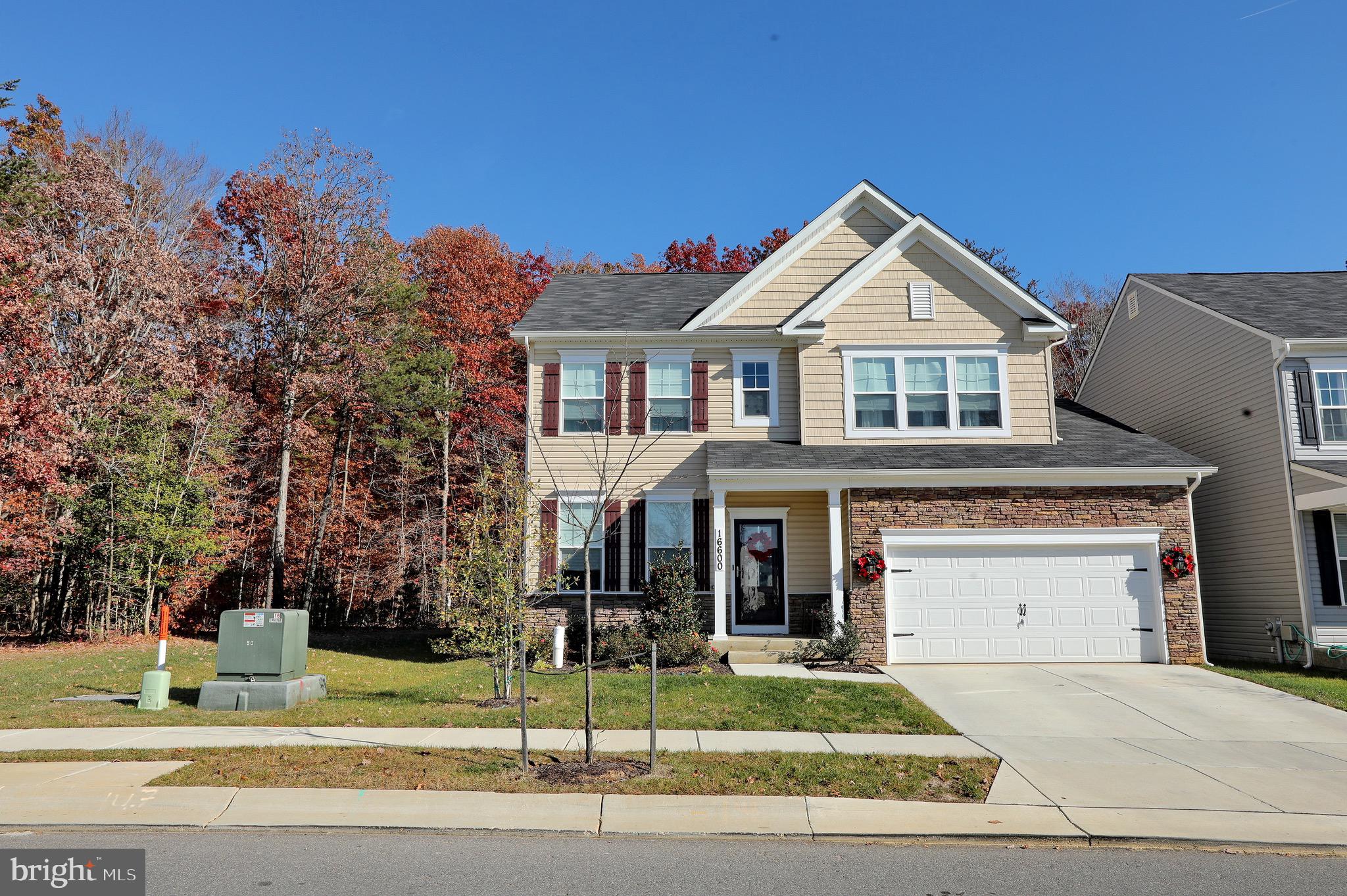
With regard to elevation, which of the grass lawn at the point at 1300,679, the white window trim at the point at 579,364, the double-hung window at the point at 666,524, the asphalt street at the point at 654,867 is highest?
the white window trim at the point at 579,364

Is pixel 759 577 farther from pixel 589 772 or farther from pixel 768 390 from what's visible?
pixel 589 772

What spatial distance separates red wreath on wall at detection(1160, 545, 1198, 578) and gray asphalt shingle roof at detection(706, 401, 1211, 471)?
158cm

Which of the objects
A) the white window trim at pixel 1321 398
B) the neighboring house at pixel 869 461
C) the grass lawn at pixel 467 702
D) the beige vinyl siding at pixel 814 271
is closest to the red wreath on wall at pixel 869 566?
the neighboring house at pixel 869 461

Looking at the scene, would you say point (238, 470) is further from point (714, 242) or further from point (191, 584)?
point (714, 242)

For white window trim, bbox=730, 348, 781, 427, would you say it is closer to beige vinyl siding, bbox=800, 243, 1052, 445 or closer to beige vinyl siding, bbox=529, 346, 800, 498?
beige vinyl siding, bbox=529, 346, 800, 498

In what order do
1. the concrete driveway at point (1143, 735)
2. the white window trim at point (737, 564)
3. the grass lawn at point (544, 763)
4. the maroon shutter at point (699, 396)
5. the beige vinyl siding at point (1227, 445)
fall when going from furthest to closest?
the maroon shutter at point (699, 396) < the white window trim at point (737, 564) < the beige vinyl siding at point (1227, 445) < the concrete driveway at point (1143, 735) < the grass lawn at point (544, 763)

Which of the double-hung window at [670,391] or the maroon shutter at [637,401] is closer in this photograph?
the maroon shutter at [637,401]

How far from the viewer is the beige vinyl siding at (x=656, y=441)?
17266 mm

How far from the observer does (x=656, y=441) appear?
1705 centimetres

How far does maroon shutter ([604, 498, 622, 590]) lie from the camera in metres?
16.9

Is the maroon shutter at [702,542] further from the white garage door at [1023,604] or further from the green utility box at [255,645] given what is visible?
the green utility box at [255,645]

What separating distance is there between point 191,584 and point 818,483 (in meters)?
15.6

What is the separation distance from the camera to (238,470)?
76.2 feet

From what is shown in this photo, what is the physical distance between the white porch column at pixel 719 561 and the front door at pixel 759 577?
77 cm
